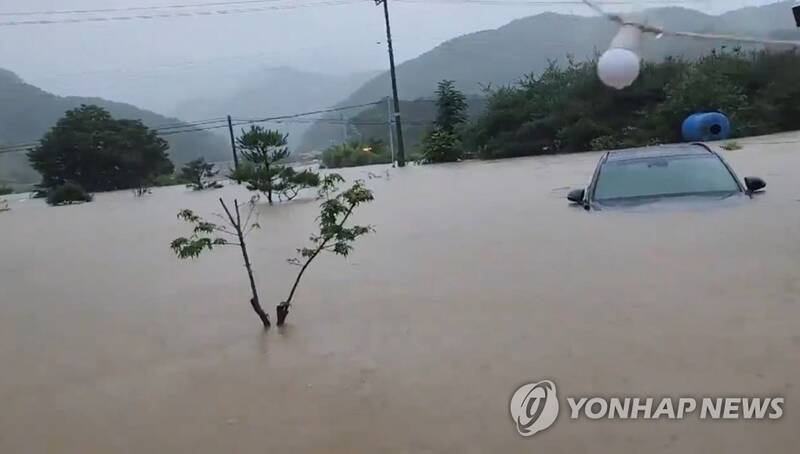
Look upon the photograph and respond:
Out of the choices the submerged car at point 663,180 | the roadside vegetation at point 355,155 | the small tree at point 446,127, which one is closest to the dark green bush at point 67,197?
the roadside vegetation at point 355,155

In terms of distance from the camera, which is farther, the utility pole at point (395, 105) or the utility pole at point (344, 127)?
the utility pole at point (344, 127)

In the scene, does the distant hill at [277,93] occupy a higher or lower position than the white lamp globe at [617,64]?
higher

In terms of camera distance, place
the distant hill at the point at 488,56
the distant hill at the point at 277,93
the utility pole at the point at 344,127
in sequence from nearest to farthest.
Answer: the utility pole at the point at 344,127 < the distant hill at the point at 488,56 < the distant hill at the point at 277,93

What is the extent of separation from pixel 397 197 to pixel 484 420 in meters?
12.3

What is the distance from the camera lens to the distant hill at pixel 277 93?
248 feet

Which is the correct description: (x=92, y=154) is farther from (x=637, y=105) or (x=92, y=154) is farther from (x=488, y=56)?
(x=488, y=56)

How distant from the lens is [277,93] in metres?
80.5

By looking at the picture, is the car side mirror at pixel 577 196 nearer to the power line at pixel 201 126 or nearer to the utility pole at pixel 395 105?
the utility pole at pixel 395 105

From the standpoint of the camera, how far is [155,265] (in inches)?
358

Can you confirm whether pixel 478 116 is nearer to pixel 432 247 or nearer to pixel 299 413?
pixel 432 247

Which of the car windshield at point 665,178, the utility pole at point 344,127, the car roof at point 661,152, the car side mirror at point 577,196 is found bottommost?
the car side mirror at point 577,196

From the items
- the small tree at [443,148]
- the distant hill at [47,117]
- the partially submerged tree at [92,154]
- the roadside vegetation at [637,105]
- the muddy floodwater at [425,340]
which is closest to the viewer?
the muddy floodwater at [425,340]

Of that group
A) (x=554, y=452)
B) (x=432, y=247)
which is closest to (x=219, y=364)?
(x=554, y=452)

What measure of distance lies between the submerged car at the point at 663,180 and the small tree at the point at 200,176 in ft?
63.9
